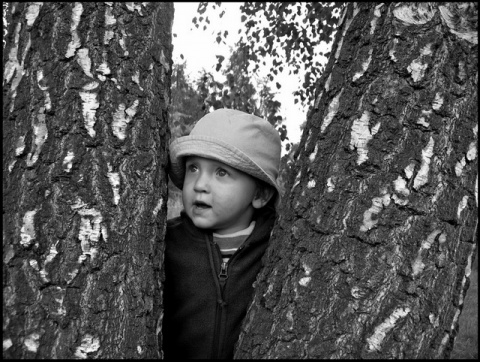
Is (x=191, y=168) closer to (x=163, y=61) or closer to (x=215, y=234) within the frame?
(x=215, y=234)

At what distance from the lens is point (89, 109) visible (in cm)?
120

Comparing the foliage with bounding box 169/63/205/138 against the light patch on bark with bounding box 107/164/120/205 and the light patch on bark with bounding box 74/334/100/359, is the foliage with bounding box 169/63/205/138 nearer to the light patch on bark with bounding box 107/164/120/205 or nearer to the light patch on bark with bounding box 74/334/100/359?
the light patch on bark with bounding box 107/164/120/205

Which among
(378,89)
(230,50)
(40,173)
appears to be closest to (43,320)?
(40,173)

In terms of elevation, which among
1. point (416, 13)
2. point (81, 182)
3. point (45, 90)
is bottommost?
point (81, 182)

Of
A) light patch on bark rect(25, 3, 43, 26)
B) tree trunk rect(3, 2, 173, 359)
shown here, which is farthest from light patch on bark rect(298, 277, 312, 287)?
light patch on bark rect(25, 3, 43, 26)

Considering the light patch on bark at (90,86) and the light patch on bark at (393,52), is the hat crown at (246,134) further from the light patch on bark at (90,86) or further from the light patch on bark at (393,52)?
the light patch on bark at (393,52)

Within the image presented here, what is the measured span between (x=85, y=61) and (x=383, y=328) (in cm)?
95

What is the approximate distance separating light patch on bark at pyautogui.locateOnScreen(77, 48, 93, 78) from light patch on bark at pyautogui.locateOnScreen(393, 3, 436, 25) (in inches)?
30.3

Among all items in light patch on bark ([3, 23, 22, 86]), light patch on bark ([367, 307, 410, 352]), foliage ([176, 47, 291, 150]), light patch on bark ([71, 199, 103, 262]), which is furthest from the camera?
foliage ([176, 47, 291, 150])

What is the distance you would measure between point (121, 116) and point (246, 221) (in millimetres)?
→ 877

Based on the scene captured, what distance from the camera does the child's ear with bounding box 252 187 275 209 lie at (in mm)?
1977

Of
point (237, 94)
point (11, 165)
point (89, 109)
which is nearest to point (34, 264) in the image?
point (11, 165)

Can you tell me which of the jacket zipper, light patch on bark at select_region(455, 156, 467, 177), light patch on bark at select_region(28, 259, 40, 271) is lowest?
the jacket zipper

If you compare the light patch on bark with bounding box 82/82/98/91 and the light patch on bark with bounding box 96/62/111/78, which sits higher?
the light patch on bark with bounding box 96/62/111/78
